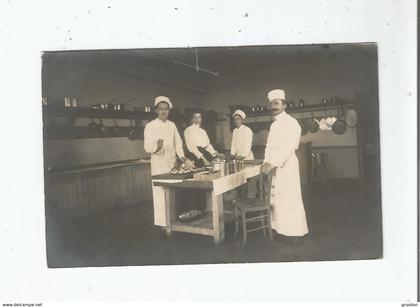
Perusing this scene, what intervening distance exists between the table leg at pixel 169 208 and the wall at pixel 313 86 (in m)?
0.47

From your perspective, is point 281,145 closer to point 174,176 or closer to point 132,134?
point 174,176

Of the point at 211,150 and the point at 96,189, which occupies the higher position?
the point at 211,150

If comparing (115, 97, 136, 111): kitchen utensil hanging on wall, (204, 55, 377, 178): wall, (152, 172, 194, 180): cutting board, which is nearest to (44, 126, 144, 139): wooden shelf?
(115, 97, 136, 111): kitchen utensil hanging on wall

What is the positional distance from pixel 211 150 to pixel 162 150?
29cm

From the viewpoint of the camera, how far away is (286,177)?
1.87m

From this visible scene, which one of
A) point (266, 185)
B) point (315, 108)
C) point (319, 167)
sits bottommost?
point (266, 185)

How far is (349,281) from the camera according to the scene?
1.79 metres

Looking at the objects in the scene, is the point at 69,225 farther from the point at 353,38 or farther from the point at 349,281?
the point at 353,38

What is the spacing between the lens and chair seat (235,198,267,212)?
6.17 feet

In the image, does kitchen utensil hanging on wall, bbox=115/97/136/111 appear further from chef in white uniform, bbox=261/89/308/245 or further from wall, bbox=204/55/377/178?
chef in white uniform, bbox=261/89/308/245

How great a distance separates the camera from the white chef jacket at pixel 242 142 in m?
1.79

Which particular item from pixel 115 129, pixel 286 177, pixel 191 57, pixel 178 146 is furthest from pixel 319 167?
pixel 115 129

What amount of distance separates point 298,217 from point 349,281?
17.9 inches

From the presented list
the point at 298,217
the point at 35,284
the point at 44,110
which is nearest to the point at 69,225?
the point at 35,284
